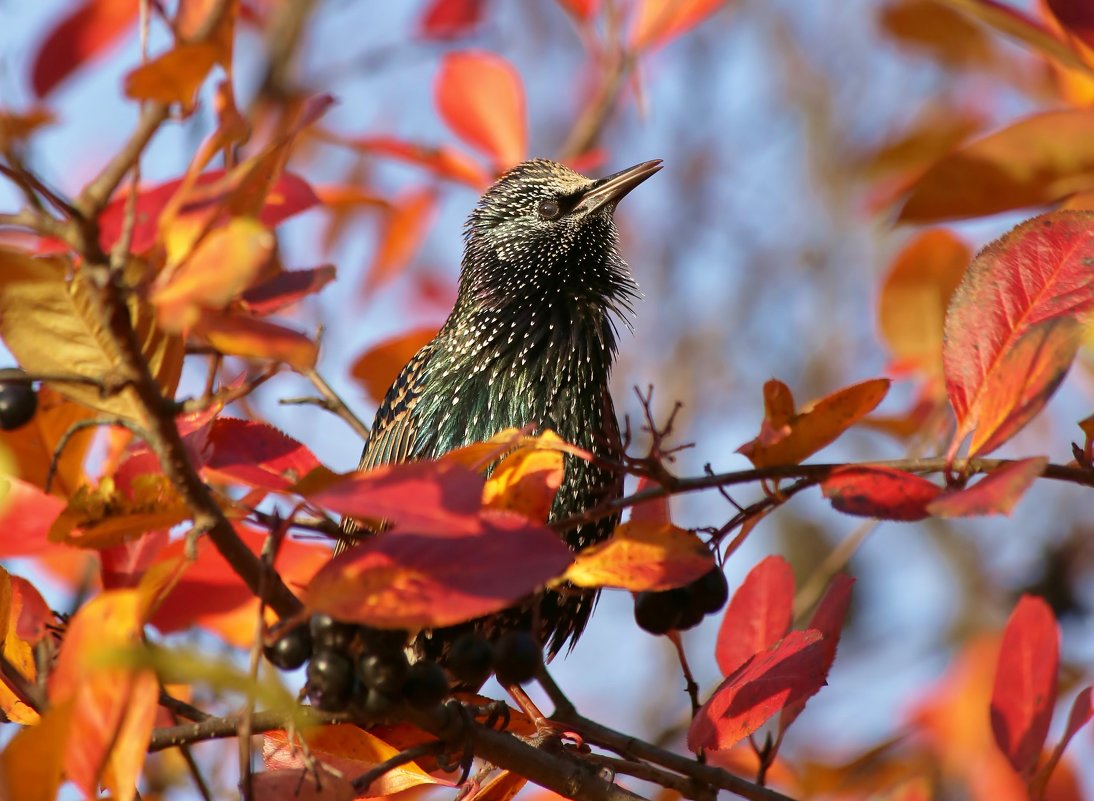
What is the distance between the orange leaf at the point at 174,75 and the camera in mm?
1130

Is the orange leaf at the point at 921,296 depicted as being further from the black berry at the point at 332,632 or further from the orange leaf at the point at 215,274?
the orange leaf at the point at 215,274

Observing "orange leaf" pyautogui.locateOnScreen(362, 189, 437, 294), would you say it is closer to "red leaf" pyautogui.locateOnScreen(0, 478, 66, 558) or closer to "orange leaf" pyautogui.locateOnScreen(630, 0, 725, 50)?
"orange leaf" pyautogui.locateOnScreen(630, 0, 725, 50)

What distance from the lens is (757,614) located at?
1.92 meters

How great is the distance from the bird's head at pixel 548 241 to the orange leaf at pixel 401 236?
0.18 meters

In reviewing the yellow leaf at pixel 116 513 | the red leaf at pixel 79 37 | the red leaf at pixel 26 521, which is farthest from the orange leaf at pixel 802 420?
the red leaf at pixel 79 37

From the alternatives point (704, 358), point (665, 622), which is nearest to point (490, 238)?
point (665, 622)

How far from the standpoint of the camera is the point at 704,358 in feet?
21.8

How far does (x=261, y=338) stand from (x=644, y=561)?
1.63ft

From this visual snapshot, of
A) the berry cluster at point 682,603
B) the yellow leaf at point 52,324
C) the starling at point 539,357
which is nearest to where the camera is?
the yellow leaf at point 52,324

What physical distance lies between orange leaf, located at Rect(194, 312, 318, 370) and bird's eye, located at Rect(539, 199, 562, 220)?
7.19ft

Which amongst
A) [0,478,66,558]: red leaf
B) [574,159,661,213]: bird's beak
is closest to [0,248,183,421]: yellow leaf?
[0,478,66,558]: red leaf

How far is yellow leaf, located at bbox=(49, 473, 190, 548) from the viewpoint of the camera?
1.34m

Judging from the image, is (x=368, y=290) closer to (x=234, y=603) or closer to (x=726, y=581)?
(x=234, y=603)

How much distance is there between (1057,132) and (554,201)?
1715mm
